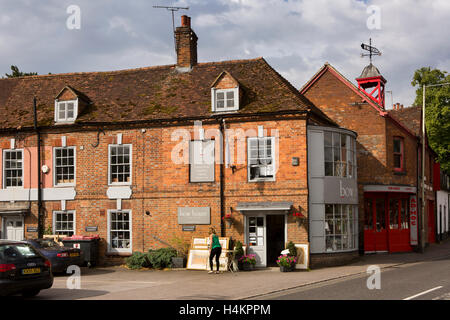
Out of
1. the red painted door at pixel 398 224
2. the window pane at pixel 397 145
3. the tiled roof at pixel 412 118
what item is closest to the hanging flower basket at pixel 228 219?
the red painted door at pixel 398 224

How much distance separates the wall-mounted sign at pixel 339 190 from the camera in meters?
20.7

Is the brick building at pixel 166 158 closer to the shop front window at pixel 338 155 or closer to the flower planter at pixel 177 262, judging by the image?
the shop front window at pixel 338 155

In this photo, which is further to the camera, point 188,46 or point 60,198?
point 188,46

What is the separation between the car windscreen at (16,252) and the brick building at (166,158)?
853 cm

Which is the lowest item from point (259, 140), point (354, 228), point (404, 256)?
point (404, 256)

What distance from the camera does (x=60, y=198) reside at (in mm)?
22672

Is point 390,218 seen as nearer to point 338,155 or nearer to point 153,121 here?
point 338,155

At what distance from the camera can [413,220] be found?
2850cm

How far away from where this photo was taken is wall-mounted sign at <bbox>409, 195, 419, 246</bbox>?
28.2 m

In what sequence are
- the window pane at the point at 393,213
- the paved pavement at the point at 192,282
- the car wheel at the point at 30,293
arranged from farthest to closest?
the window pane at the point at 393,213 → the paved pavement at the point at 192,282 → the car wheel at the point at 30,293

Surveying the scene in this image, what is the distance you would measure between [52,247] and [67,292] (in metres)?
4.89

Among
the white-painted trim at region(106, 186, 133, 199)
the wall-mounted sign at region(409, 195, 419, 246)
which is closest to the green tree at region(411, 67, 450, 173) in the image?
the wall-mounted sign at region(409, 195, 419, 246)
